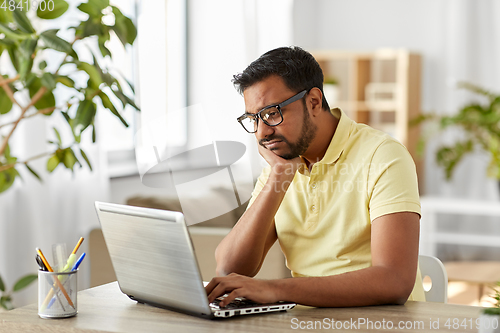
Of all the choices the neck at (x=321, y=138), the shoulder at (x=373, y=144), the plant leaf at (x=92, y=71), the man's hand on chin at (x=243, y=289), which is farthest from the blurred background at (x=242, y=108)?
the man's hand on chin at (x=243, y=289)

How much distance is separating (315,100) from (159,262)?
1.94ft

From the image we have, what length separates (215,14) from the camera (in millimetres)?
4348

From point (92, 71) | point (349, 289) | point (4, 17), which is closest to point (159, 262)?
point (349, 289)

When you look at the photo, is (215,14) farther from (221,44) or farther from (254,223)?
(254,223)

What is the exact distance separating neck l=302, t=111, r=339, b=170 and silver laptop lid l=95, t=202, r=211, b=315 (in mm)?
547

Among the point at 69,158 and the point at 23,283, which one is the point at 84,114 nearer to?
the point at 69,158

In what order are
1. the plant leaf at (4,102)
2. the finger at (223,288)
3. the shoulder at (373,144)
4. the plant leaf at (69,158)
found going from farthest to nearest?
the plant leaf at (69,158)
the plant leaf at (4,102)
the shoulder at (373,144)
the finger at (223,288)

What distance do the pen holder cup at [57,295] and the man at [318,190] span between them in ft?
1.54

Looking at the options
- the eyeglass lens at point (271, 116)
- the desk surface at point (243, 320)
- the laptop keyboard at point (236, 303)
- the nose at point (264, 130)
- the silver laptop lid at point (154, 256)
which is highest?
the eyeglass lens at point (271, 116)

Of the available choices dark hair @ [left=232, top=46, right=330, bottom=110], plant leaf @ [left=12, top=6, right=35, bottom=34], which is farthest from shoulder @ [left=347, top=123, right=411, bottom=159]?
plant leaf @ [left=12, top=6, right=35, bottom=34]

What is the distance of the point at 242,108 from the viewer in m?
2.45

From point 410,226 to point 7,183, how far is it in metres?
1.29

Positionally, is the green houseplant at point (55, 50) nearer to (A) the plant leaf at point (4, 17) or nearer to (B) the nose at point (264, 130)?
(A) the plant leaf at point (4, 17)

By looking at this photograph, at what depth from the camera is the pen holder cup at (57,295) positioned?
1.06 meters
